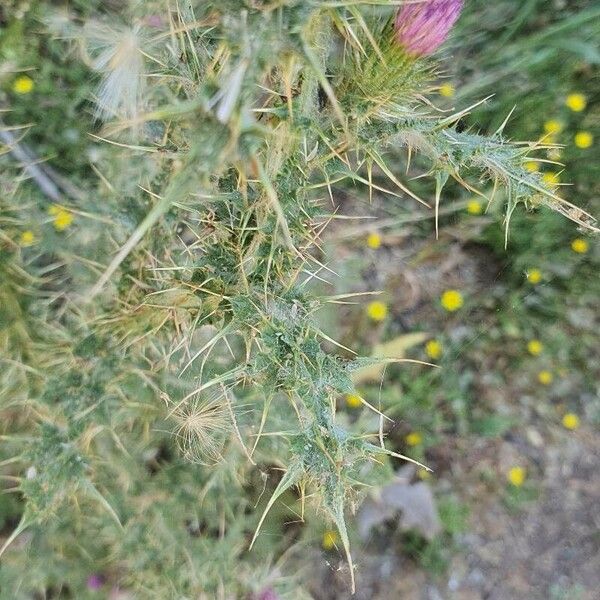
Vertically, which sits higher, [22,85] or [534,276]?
[22,85]

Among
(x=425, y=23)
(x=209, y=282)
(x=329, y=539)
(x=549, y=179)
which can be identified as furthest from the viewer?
(x=329, y=539)

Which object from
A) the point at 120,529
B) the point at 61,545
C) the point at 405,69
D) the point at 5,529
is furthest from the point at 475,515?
the point at 405,69

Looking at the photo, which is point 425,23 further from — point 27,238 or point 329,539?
point 329,539

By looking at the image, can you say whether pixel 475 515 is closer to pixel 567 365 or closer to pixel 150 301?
pixel 567 365

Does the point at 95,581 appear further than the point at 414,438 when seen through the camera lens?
No

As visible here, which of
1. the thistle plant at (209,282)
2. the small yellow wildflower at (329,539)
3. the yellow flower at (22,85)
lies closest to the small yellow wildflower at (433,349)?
the thistle plant at (209,282)

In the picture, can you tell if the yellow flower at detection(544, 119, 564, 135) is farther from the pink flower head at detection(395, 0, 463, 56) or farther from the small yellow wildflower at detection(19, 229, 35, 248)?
the small yellow wildflower at detection(19, 229, 35, 248)

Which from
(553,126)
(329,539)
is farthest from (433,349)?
(553,126)
